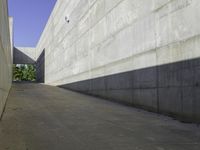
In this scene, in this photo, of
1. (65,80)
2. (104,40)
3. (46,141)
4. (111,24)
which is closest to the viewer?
(46,141)

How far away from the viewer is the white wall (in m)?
6.90

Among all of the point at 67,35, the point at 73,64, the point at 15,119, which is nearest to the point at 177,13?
the point at 15,119

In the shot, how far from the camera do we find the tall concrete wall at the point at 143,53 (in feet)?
21.9

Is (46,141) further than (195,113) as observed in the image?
No

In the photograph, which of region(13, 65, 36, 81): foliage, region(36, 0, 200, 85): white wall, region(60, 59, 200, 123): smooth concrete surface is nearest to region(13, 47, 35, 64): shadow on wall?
region(13, 65, 36, 81): foliage

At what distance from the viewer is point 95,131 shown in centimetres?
598

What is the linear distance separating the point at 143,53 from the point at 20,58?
3761 centimetres

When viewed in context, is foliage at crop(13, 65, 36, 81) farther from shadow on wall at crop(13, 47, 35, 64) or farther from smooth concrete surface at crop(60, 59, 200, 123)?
smooth concrete surface at crop(60, 59, 200, 123)

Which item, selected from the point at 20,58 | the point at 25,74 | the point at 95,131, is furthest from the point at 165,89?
the point at 25,74

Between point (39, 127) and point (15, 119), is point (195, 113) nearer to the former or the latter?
point (39, 127)

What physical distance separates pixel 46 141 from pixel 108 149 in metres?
1.07

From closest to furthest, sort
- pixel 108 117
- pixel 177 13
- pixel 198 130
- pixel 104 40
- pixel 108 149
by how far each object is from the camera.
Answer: pixel 108 149
pixel 198 130
pixel 177 13
pixel 108 117
pixel 104 40

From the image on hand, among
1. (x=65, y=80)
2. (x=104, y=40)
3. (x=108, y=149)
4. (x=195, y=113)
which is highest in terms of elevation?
(x=104, y=40)

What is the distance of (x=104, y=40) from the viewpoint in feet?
40.2
